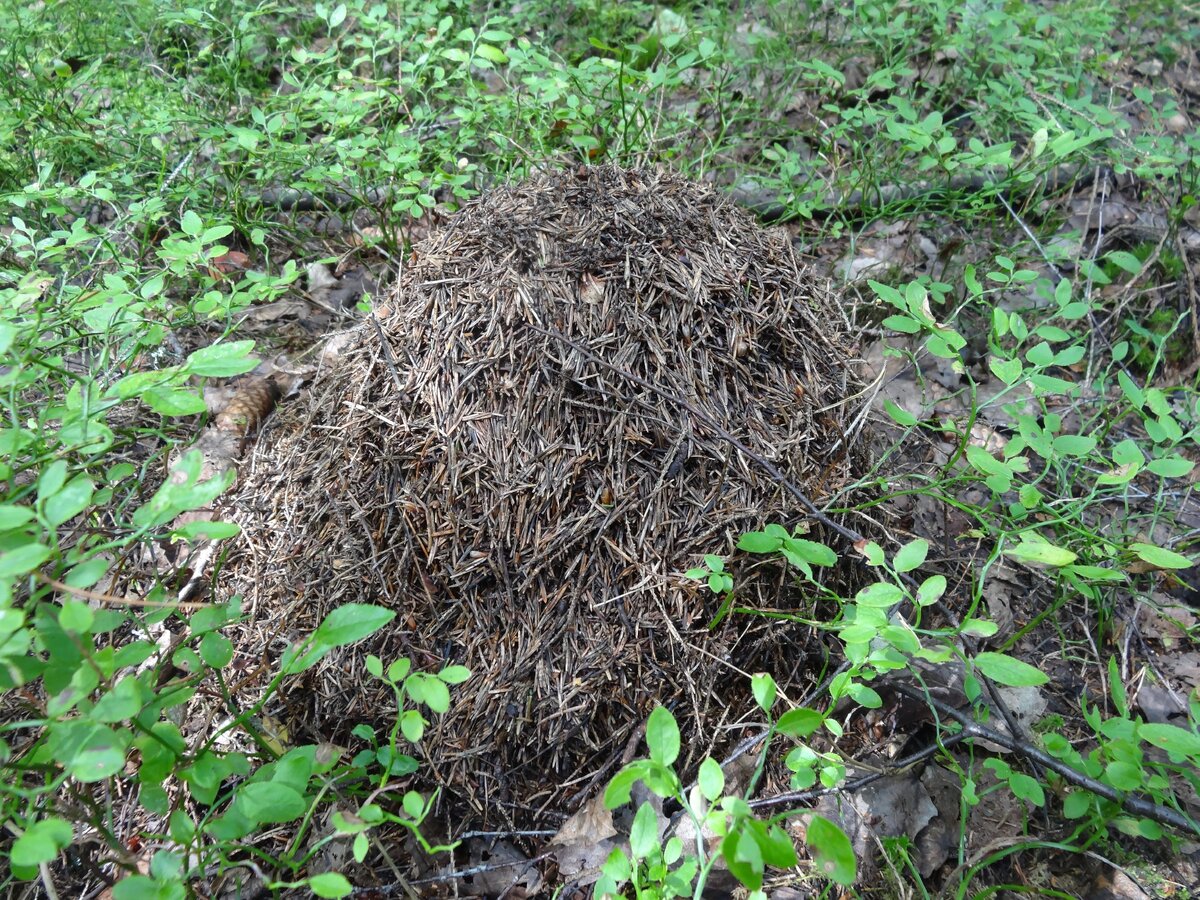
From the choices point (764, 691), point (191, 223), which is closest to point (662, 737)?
point (764, 691)

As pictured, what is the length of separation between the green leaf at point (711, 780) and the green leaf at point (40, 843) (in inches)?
41.7

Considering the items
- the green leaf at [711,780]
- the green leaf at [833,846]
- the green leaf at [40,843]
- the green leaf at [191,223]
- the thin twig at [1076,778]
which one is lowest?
the thin twig at [1076,778]

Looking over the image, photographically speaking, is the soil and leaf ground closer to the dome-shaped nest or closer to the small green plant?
the small green plant

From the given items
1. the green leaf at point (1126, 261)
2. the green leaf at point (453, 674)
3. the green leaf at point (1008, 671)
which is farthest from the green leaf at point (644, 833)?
the green leaf at point (1126, 261)

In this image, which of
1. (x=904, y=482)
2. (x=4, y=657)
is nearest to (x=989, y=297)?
(x=904, y=482)

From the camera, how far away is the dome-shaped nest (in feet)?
6.50

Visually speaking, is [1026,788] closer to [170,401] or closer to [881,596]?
[881,596]

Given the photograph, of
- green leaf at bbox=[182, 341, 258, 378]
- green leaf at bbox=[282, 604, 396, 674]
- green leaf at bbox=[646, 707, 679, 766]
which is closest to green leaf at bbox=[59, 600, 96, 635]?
green leaf at bbox=[282, 604, 396, 674]

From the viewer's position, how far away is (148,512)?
1.34 metres

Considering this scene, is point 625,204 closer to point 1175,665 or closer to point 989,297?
point 989,297

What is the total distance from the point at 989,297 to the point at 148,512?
347 centimetres

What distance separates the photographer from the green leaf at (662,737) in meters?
1.42

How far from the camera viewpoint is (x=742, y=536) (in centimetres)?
192

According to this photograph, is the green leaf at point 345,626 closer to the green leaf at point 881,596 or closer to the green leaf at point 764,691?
the green leaf at point 764,691
